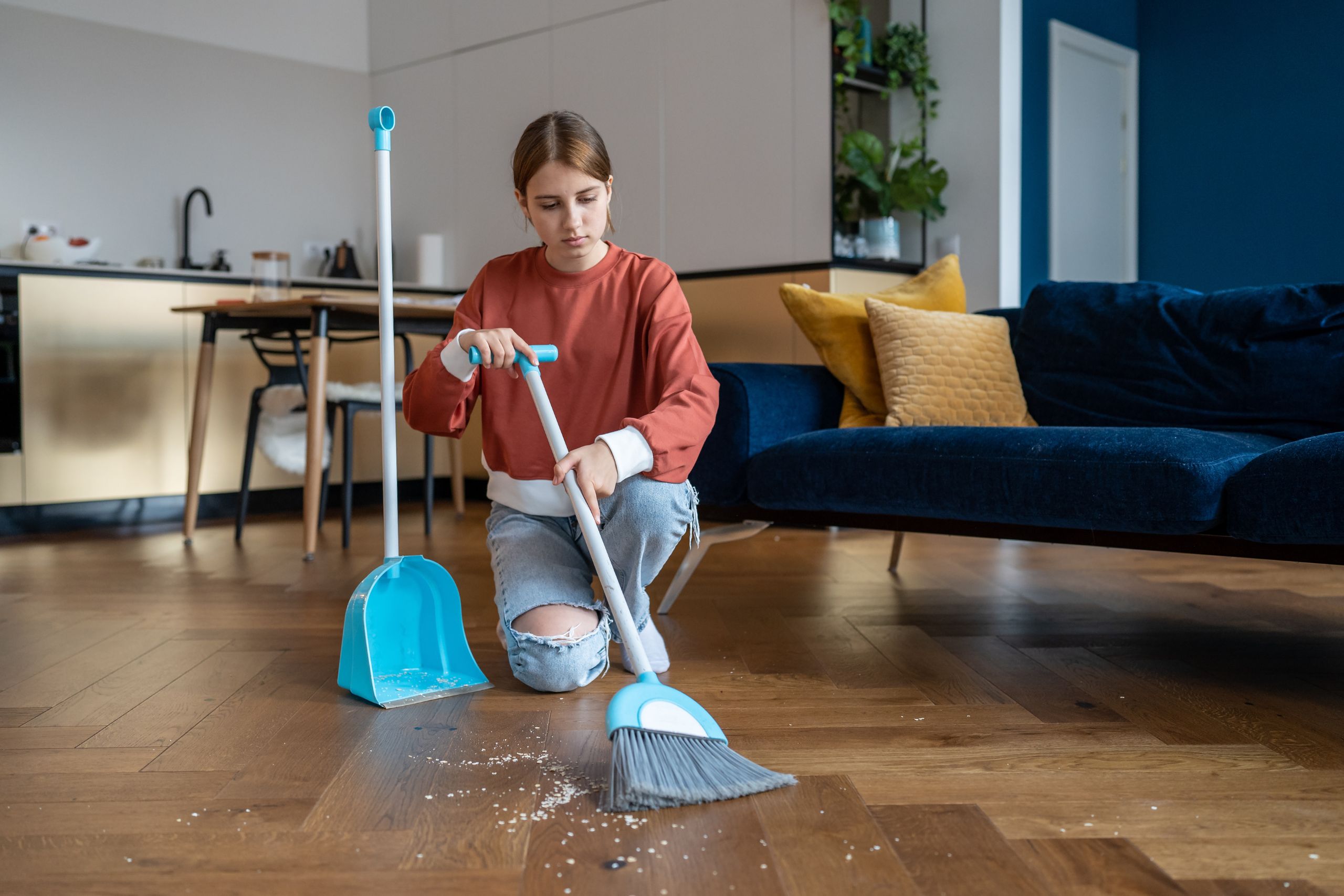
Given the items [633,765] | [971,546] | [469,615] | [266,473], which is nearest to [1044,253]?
[971,546]

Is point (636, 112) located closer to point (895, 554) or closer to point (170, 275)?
point (170, 275)

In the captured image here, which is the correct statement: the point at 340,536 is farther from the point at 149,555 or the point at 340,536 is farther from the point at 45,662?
the point at 45,662

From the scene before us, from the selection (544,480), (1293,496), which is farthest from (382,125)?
(1293,496)

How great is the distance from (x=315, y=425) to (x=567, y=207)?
165 cm

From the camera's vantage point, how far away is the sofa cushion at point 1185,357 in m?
2.07

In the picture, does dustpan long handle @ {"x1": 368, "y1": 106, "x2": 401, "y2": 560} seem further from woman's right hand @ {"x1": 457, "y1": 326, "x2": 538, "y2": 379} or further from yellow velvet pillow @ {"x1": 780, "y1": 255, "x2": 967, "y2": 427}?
yellow velvet pillow @ {"x1": 780, "y1": 255, "x2": 967, "y2": 427}

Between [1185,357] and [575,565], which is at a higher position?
[1185,357]

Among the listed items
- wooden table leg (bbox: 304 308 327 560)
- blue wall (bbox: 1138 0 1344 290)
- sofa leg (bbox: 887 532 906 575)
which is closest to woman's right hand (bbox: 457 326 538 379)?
sofa leg (bbox: 887 532 906 575)

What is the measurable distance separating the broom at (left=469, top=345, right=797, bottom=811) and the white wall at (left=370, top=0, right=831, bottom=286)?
8.14 feet

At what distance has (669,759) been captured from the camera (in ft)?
4.09

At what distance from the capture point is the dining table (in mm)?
3064

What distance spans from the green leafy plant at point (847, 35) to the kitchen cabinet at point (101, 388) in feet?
7.65

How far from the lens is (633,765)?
121cm

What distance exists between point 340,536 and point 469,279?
5.06ft
